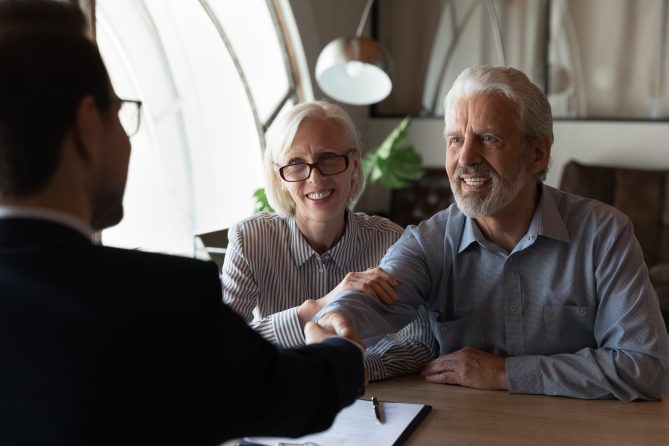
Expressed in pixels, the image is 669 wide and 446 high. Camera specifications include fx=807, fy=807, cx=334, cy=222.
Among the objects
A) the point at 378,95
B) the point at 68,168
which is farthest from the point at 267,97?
the point at 68,168

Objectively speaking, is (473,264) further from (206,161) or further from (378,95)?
(206,161)

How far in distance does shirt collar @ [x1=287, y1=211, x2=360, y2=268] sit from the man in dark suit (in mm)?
1340

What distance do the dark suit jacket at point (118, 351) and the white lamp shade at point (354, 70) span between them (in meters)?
3.08

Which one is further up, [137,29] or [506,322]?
[137,29]

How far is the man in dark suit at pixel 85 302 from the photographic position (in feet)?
2.97

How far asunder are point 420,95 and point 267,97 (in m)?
1.25

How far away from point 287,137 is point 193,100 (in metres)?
2.95

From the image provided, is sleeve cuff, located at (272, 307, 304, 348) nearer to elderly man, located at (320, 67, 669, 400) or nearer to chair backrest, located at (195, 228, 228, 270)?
elderly man, located at (320, 67, 669, 400)

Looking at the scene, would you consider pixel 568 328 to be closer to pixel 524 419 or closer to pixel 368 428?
pixel 524 419

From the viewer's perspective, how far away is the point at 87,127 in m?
0.97

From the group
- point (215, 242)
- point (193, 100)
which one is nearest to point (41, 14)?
point (215, 242)

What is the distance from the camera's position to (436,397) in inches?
69.7

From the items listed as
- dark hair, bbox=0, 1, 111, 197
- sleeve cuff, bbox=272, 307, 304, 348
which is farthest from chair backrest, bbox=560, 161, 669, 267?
dark hair, bbox=0, 1, 111, 197

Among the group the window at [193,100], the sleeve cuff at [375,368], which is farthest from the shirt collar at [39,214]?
the window at [193,100]
